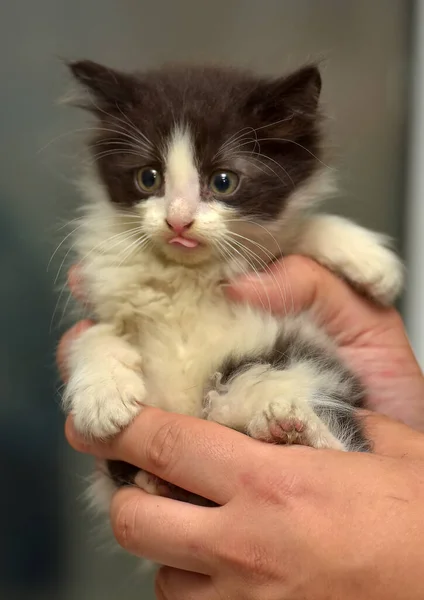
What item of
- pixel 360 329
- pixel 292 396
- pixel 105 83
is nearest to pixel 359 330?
pixel 360 329

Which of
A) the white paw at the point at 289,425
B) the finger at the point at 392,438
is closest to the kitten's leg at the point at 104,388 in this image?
the white paw at the point at 289,425

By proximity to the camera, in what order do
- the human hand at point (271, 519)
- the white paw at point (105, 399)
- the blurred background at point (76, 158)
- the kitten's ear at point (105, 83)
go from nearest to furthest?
1. the human hand at point (271, 519)
2. the white paw at point (105, 399)
3. the kitten's ear at point (105, 83)
4. the blurred background at point (76, 158)

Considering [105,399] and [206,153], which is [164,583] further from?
[206,153]

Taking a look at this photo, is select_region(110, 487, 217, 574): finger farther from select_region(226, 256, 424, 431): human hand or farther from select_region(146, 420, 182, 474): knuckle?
select_region(226, 256, 424, 431): human hand

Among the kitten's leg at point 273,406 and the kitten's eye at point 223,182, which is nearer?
the kitten's leg at point 273,406

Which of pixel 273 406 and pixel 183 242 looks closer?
pixel 273 406

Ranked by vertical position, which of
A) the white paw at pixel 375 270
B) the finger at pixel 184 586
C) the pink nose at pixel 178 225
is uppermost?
the pink nose at pixel 178 225

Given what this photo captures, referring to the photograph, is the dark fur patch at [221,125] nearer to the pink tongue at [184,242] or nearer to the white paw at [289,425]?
the pink tongue at [184,242]
